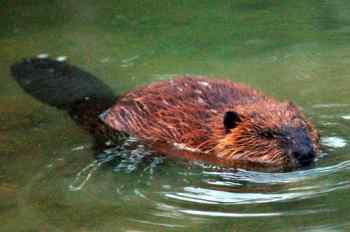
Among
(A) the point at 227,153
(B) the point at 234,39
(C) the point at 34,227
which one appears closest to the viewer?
(C) the point at 34,227

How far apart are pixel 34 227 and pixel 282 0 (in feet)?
17.5

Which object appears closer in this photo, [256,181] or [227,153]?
[256,181]

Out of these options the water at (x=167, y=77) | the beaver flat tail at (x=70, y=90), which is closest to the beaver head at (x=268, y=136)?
the water at (x=167, y=77)

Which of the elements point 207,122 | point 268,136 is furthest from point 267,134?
point 207,122

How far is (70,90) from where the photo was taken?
639cm

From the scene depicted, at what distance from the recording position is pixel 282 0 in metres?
9.12

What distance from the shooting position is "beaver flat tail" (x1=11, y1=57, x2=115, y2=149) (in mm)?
6090

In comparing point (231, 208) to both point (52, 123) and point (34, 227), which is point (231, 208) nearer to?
point (34, 227)

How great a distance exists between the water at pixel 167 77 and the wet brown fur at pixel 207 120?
7.3 inches

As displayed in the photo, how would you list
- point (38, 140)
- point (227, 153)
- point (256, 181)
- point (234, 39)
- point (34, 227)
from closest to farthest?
1. point (34, 227)
2. point (256, 181)
3. point (227, 153)
4. point (38, 140)
5. point (234, 39)

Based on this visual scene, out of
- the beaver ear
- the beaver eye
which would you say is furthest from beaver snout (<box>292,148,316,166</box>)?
the beaver ear

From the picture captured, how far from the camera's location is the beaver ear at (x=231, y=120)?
17.4 feet

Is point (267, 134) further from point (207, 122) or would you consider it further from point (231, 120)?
point (207, 122)

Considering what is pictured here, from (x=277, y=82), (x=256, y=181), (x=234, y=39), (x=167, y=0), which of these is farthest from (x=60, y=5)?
(x=256, y=181)
